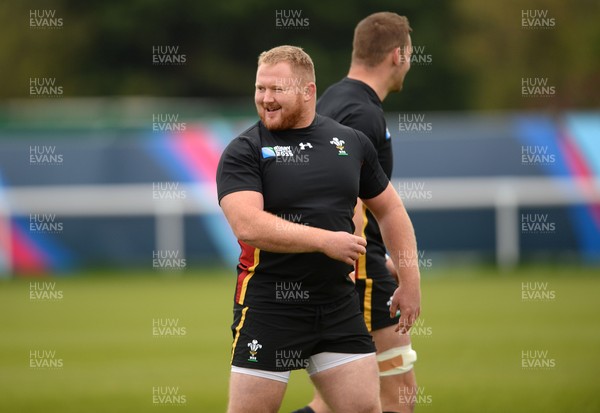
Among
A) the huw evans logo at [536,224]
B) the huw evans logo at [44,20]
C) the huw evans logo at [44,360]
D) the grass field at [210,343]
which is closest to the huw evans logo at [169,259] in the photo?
the grass field at [210,343]

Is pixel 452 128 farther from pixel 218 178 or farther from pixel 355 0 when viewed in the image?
pixel 355 0

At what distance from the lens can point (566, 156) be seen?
68.0 ft

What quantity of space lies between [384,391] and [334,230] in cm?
183

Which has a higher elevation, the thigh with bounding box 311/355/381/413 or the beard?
the beard

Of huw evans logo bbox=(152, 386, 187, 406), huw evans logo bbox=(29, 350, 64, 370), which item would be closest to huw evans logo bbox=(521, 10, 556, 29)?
huw evans logo bbox=(29, 350, 64, 370)

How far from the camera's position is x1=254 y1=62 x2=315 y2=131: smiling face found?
5.82 metres

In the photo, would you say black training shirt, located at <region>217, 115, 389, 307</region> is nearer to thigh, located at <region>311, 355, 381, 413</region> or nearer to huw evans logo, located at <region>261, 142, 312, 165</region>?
huw evans logo, located at <region>261, 142, 312, 165</region>

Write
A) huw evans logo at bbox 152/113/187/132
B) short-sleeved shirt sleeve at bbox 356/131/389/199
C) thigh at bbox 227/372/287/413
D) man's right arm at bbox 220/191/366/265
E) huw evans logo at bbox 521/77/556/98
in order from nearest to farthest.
Answer: man's right arm at bbox 220/191/366/265 < thigh at bbox 227/372/287/413 < short-sleeved shirt sleeve at bbox 356/131/389/199 < huw evans logo at bbox 152/113/187/132 < huw evans logo at bbox 521/77/556/98

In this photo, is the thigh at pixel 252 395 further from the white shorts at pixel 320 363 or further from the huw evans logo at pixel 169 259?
the huw evans logo at pixel 169 259

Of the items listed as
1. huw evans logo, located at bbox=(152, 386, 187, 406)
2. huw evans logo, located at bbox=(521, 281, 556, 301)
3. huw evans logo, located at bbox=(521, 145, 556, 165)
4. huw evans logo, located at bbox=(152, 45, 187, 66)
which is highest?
huw evans logo, located at bbox=(152, 45, 187, 66)

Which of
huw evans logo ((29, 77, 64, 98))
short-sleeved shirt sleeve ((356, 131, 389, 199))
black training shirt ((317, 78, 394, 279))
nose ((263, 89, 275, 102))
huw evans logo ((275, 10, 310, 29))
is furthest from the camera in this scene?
huw evans logo ((275, 10, 310, 29))

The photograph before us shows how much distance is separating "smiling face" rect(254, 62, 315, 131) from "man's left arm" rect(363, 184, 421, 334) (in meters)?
0.78

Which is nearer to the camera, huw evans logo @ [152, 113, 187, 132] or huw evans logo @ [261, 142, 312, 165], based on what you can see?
huw evans logo @ [261, 142, 312, 165]

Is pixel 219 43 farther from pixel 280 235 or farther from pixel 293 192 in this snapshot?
pixel 280 235
